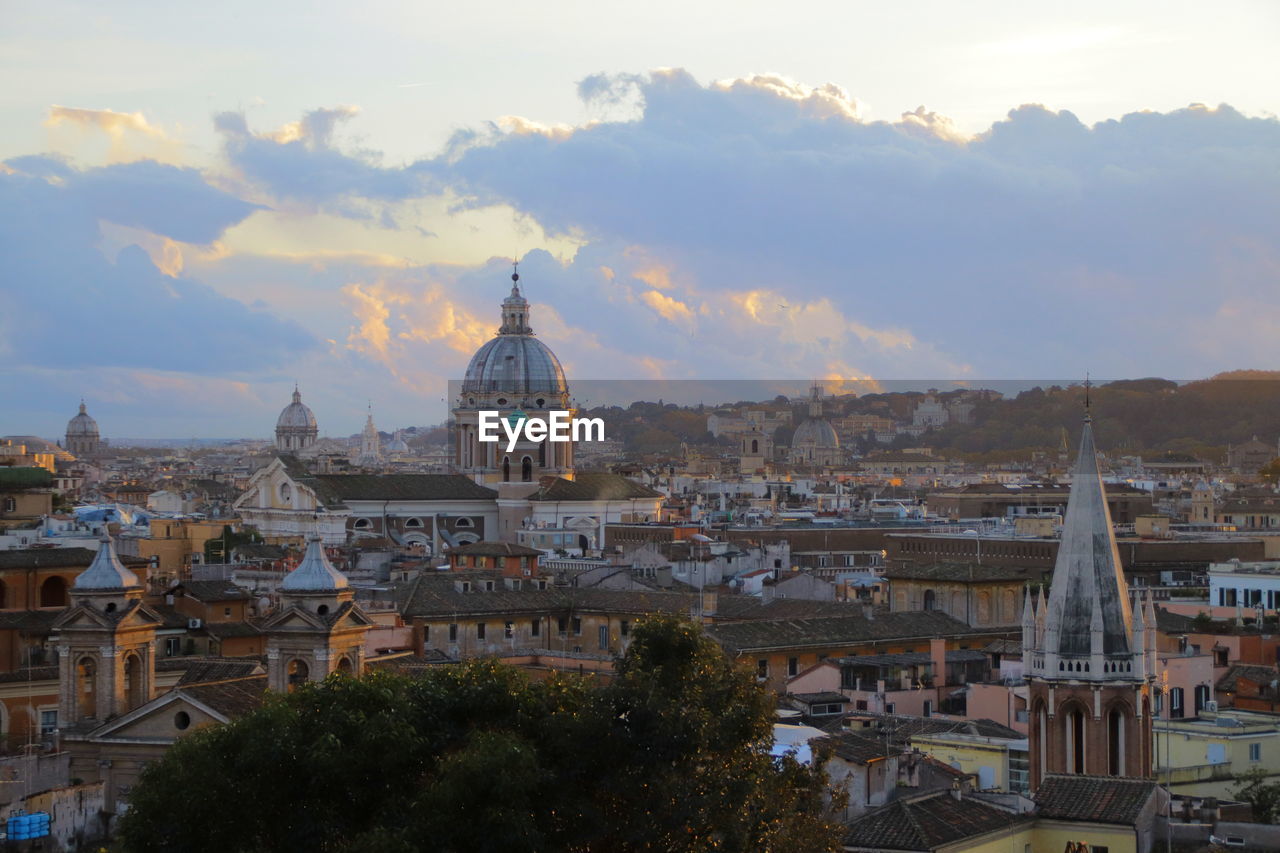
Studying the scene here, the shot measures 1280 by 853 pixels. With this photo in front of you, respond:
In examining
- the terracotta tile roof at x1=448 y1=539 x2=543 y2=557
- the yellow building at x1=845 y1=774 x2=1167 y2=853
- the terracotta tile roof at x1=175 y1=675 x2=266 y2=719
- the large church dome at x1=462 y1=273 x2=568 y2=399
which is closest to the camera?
the yellow building at x1=845 y1=774 x2=1167 y2=853

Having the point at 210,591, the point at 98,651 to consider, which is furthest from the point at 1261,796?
the point at 210,591

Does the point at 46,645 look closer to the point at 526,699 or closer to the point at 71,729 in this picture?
the point at 71,729

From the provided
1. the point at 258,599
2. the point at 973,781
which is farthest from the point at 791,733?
the point at 258,599

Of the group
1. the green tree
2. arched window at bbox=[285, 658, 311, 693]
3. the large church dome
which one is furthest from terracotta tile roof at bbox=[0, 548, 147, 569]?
the large church dome

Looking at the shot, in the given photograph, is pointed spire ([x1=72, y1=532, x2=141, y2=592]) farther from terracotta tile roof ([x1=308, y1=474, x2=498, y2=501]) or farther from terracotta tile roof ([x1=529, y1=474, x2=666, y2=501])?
terracotta tile roof ([x1=529, y1=474, x2=666, y2=501])

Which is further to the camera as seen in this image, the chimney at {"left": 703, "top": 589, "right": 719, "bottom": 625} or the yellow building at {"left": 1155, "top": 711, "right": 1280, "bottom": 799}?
the chimney at {"left": 703, "top": 589, "right": 719, "bottom": 625}

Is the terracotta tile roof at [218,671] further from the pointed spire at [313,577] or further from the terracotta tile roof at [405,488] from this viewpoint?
the terracotta tile roof at [405,488]

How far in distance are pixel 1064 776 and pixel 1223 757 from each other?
5.74 metres

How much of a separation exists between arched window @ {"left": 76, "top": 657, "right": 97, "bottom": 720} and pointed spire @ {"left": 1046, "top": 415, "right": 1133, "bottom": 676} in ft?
34.6

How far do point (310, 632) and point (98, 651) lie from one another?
91.3 inches

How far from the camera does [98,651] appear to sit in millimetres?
24984

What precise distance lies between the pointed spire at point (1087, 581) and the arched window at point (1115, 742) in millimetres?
763

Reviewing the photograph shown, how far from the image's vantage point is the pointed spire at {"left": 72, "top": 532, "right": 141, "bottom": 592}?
989 inches

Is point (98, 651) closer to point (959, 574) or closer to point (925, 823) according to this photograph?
point (925, 823)
